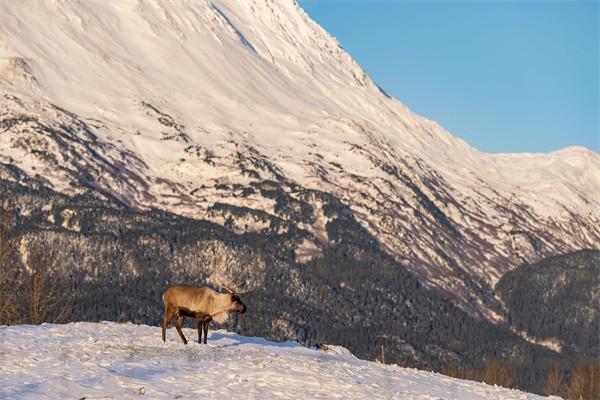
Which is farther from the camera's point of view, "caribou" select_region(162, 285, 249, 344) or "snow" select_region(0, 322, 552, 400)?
"caribou" select_region(162, 285, 249, 344)

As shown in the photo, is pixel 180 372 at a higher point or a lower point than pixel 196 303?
lower

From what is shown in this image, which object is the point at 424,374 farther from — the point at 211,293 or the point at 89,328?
the point at 89,328

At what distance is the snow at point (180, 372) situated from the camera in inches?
1132

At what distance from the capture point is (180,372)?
107ft

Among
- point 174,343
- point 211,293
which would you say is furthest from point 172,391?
point 211,293

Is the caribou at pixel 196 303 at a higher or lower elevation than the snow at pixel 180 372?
higher

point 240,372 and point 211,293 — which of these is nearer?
point 240,372

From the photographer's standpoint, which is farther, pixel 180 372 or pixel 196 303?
pixel 196 303

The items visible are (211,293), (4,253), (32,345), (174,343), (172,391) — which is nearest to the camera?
(172,391)

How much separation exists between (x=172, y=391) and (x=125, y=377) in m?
1.99

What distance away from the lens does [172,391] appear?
2905cm

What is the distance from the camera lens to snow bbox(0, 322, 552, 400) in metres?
28.8

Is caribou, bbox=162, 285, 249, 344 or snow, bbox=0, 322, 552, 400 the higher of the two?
caribou, bbox=162, 285, 249, 344

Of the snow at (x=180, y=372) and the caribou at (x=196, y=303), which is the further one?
the caribou at (x=196, y=303)
